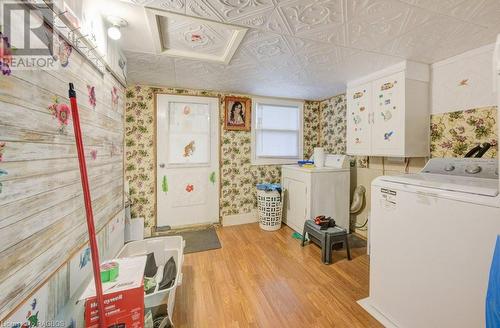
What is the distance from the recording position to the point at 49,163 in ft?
2.76

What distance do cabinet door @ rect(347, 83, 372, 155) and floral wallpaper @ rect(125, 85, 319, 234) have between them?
3.32 feet

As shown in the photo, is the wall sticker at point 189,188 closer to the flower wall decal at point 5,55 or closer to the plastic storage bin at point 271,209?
the plastic storage bin at point 271,209

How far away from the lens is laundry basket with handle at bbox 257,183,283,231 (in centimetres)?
279

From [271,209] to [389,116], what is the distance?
5.73 feet

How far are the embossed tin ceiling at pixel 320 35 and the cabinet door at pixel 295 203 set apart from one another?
1.35 meters

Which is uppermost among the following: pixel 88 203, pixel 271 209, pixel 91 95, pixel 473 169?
pixel 91 95

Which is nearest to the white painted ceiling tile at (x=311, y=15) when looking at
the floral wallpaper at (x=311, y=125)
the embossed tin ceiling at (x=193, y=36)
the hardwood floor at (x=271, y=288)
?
the embossed tin ceiling at (x=193, y=36)

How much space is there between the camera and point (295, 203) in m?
2.75

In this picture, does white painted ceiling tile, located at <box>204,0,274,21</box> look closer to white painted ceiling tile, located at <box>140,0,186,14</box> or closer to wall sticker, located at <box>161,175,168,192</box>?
white painted ceiling tile, located at <box>140,0,186,14</box>

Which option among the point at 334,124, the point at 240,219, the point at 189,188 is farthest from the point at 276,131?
the point at 189,188

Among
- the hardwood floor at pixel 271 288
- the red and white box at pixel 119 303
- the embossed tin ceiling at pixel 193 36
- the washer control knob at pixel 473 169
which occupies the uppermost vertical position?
the embossed tin ceiling at pixel 193 36

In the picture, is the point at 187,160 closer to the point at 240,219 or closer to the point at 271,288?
the point at 240,219

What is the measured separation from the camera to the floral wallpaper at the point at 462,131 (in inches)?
60.9

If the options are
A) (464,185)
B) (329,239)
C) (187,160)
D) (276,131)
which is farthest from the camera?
(276,131)
